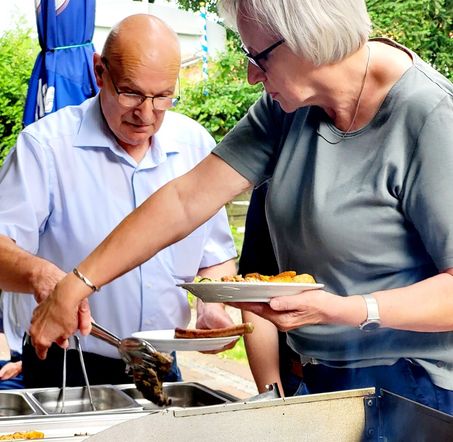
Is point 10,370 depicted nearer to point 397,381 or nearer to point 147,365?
point 147,365

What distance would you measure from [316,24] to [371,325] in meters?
0.61

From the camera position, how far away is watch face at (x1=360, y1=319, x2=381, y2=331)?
1632 millimetres

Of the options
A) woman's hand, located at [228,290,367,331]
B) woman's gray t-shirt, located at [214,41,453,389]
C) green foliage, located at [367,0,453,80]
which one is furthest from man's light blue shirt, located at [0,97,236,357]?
green foliage, located at [367,0,453,80]

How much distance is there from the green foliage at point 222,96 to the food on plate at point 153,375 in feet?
14.6

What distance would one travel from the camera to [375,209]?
1765mm

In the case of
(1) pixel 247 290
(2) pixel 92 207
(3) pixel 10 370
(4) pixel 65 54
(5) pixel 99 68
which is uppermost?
(4) pixel 65 54

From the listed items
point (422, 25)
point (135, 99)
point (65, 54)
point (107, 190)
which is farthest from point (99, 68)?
point (422, 25)

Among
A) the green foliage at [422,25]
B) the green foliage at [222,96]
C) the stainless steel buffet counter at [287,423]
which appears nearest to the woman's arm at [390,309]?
the stainless steel buffet counter at [287,423]

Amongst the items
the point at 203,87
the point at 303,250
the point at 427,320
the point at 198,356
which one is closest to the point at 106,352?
the point at 303,250

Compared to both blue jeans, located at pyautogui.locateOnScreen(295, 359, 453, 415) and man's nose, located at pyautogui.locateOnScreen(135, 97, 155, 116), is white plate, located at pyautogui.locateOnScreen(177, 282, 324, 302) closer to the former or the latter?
blue jeans, located at pyautogui.locateOnScreen(295, 359, 453, 415)

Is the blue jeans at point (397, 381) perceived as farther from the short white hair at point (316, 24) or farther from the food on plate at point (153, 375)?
the short white hair at point (316, 24)

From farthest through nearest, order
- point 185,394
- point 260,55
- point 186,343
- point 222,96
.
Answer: point 222,96
point 185,394
point 186,343
point 260,55

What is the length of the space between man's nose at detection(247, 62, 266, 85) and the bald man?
2.21 ft

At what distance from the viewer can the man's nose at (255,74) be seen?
1826 mm
